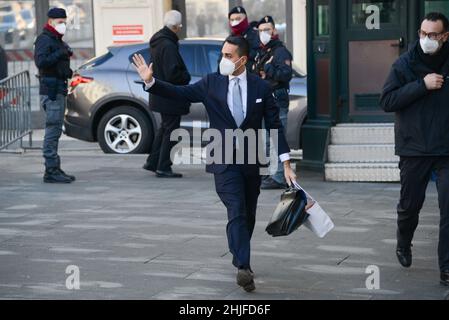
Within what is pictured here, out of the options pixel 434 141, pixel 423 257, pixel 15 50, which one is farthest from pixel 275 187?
pixel 15 50

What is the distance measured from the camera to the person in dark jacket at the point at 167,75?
12.3m

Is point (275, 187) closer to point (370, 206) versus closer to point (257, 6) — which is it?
point (370, 206)

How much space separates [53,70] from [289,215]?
5.39 meters

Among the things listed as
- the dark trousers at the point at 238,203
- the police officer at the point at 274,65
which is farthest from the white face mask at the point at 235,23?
the dark trousers at the point at 238,203

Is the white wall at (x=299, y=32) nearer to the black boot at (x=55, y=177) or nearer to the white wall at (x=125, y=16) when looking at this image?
the white wall at (x=125, y=16)

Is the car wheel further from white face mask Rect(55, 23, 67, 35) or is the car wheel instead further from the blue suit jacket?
the blue suit jacket

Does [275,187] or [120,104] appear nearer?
[275,187]

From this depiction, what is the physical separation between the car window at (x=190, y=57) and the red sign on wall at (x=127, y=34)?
3.95 meters

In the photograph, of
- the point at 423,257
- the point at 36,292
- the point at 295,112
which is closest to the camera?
the point at 36,292

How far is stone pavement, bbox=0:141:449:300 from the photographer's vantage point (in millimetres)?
7535

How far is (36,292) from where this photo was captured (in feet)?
24.5

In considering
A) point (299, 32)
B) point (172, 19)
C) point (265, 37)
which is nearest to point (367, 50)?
point (265, 37)
